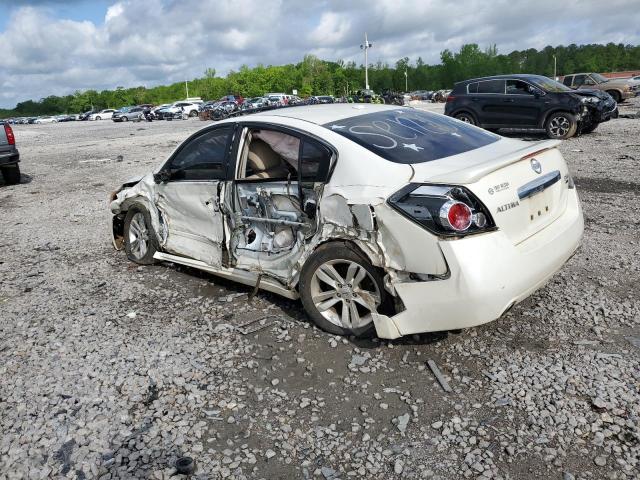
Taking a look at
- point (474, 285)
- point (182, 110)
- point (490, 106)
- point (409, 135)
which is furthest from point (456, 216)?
point (182, 110)

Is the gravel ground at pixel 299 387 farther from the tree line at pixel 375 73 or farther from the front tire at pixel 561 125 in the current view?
Result: the tree line at pixel 375 73

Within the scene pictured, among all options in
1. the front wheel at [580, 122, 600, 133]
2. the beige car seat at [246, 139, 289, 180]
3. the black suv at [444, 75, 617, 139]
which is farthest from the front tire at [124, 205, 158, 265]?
the front wheel at [580, 122, 600, 133]

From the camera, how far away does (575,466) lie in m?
2.49

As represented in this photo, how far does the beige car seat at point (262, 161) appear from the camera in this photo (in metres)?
4.24

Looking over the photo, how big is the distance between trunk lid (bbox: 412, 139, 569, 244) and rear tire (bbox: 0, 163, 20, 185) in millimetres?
11784

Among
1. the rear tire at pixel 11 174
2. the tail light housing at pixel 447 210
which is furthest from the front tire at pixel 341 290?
the rear tire at pixel 11 174

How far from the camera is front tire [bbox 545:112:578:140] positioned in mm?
13680

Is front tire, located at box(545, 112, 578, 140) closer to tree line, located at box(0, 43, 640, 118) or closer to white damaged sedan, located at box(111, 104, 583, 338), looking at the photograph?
white damaged sedan, located at box(111, 104, 583, 338)

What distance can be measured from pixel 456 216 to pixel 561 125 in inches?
488

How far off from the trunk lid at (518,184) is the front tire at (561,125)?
11.0 meters

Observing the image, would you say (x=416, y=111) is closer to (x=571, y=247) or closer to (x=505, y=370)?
(x=571, y=247)

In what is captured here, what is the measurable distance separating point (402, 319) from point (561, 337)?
3.85 feet

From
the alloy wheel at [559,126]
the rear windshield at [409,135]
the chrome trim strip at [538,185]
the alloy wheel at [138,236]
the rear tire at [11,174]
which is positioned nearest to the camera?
the chrome trim strip at [538,185]

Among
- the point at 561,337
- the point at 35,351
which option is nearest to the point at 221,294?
the point at 35,351
